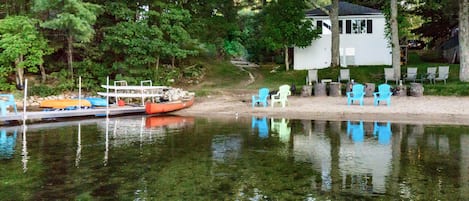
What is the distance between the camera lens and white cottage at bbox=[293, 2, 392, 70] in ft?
123

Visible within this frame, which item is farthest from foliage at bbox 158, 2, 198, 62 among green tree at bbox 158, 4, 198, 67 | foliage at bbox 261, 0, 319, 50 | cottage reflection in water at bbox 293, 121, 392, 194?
cottage reflection in water at bbox 293, 121, 392, 194

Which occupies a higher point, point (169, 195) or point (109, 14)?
point (109, 14)

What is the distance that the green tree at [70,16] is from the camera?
2647 centimetres

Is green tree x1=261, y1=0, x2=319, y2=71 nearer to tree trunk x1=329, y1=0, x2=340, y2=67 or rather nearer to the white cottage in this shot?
the white cottage

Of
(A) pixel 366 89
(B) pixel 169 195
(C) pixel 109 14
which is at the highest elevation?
(C) pixel 109 14

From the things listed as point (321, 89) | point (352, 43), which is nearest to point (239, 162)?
point (321, 89)

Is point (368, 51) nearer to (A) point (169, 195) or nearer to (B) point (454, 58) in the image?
(B) point (454, 58)

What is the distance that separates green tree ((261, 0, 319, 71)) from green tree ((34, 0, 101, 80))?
12.6 m

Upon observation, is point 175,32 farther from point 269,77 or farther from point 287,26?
point 287,26

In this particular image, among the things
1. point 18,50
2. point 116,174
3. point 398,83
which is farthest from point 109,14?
point 116,174

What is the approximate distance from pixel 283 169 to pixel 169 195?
2.95 meters

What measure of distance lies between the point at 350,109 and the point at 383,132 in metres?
5.06

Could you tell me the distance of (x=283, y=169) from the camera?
1066 centimetres

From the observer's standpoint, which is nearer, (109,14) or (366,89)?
(366,89)
